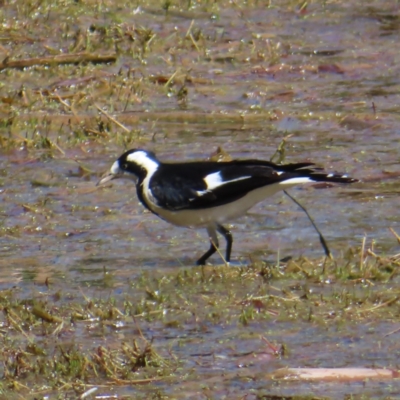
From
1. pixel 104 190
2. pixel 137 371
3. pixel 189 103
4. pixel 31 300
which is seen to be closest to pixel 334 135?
pixel 189 103

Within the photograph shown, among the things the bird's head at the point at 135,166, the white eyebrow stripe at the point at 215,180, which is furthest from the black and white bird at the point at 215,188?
the bird's head at the point at 135,166

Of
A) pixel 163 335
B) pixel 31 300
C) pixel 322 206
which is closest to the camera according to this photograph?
pixel 163 335

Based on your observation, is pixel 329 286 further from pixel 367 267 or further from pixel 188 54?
pixel 188 54

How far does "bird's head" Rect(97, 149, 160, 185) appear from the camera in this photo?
7.97 m

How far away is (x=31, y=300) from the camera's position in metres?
6.59

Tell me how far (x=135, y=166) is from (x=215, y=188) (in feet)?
2.68

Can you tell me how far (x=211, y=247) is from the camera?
7.54 meters

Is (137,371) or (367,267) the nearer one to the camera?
(137,371)

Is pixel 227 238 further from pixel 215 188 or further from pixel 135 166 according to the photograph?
pixel 135 166

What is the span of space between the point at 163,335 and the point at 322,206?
105 inches

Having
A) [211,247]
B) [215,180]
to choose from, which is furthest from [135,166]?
[211,247]

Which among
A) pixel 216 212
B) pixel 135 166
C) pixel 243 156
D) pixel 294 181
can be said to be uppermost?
pixel 294 181

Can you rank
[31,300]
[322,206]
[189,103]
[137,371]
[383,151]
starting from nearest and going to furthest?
[137,371], [31,300], [322,206], [383,151], [189,103]

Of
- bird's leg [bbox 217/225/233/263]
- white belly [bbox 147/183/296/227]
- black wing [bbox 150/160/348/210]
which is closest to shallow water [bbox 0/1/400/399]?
bird's leg [bbox 217/225/233/263]
